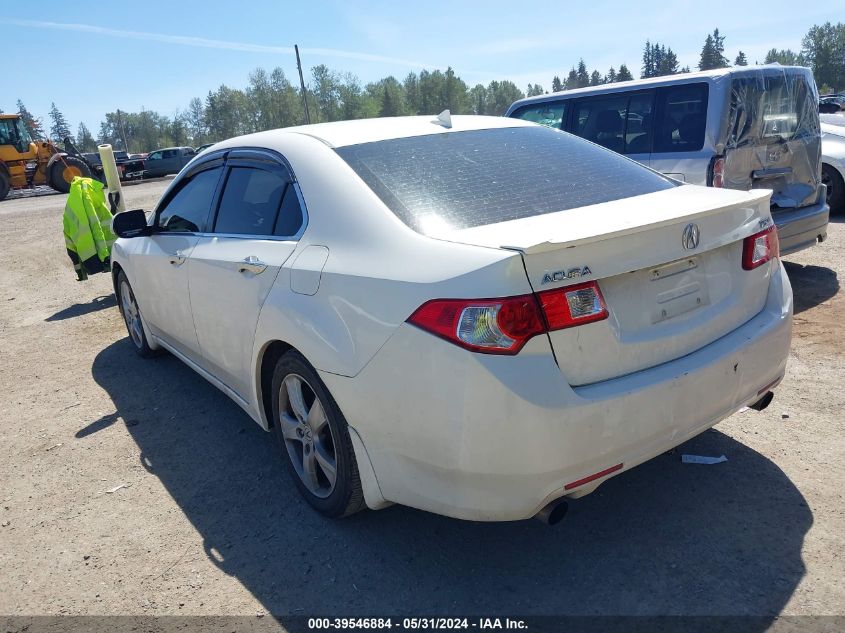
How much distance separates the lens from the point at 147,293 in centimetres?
481

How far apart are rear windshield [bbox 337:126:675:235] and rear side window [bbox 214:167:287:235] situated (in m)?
0.46

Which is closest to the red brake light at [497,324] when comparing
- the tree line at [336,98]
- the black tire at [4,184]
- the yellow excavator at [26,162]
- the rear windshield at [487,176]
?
the rear windshield at [487,176]

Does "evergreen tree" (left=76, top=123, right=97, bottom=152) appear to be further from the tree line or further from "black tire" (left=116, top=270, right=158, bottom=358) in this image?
"black tire" (left=116, top=270, right=158, bottom=358)

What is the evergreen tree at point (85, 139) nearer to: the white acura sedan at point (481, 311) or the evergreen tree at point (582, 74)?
the evergreen tree at point (582, 74)

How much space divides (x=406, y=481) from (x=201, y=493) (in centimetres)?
151

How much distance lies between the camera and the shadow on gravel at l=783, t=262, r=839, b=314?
5.54 metres

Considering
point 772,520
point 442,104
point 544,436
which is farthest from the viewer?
point 442,104

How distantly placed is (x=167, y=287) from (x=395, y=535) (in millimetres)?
2382

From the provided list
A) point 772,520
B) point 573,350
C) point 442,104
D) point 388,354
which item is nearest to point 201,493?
point 388,354

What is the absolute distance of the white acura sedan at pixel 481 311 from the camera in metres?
2.15

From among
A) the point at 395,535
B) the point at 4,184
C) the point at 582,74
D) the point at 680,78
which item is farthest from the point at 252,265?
the point at 582,74

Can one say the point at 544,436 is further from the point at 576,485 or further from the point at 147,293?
the point at 147,293

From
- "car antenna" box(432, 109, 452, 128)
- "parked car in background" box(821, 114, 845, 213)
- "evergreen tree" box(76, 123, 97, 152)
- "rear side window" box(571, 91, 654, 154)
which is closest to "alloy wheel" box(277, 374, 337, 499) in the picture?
"car antenna" box(432, 109, 452, 128)

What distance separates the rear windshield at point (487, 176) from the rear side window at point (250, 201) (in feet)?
1.52
